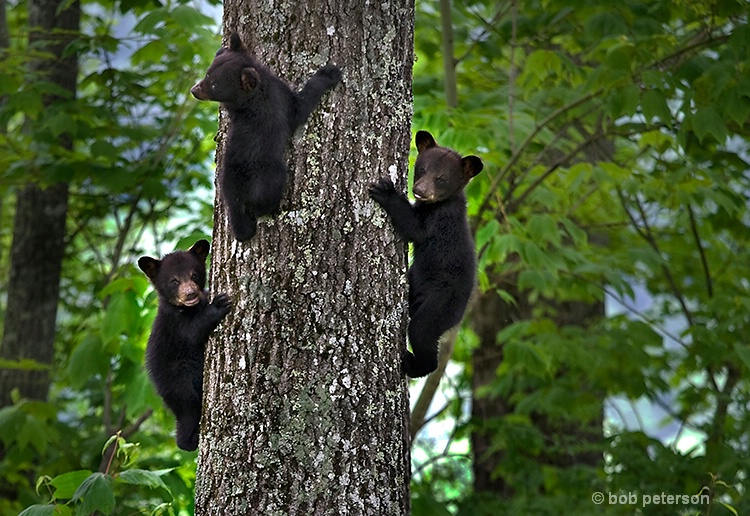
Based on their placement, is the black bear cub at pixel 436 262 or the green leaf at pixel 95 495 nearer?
the green leaf at pixel 95 495

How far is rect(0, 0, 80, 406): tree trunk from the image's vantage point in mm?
6867

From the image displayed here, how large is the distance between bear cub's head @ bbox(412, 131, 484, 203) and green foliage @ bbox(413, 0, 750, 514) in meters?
0.97

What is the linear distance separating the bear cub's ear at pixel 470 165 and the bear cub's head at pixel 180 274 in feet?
3.88

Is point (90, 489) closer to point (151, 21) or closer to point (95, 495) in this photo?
point (95, 495)

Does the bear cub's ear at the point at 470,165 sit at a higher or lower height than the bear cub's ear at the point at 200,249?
higher

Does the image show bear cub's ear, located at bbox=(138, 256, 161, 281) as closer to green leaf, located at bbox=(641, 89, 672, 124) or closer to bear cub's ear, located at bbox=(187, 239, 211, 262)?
bear cub's ear, located at bbox=(187, 239, 211, 262)

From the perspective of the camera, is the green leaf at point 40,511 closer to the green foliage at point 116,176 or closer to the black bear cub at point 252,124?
the green foliage at point 116,176

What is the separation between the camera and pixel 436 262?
11.5ft

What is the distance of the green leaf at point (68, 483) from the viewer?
346 centimetres

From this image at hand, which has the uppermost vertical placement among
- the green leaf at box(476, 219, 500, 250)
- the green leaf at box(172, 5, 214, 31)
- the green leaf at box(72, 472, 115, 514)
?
the green leaf at box(172, 5, 214, 31)

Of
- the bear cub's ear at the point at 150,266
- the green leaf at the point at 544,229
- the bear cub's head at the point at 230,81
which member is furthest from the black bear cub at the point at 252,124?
the green leaf at the point at 544,229

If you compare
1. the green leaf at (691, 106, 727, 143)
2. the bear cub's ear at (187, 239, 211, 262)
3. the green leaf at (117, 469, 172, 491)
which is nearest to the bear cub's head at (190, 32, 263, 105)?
the bear cub's ear at (187, 239, 211, 262)

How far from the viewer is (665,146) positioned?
584 centimetres

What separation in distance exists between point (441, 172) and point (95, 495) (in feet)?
6.26
